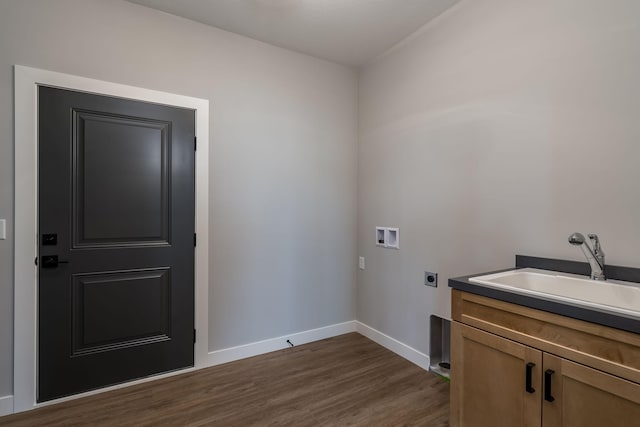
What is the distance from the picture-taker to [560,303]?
1.20 metres

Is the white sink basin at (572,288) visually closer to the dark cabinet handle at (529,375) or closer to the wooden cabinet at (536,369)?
the wooden cabinet at (536,369)

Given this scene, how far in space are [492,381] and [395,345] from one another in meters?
1.41

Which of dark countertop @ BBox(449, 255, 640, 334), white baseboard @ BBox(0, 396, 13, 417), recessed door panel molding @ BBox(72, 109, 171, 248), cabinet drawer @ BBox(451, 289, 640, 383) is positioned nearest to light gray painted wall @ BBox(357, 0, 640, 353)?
dark countertop @ BBox(449, 255, 640, 334)

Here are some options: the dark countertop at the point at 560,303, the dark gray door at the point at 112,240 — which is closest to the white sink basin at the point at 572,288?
the dark countertop at the point at 560,303

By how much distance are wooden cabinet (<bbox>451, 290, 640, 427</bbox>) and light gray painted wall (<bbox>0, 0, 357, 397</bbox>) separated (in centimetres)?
165

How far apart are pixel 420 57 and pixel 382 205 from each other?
1.29 meters

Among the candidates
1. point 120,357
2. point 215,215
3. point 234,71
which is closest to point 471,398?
point 215,215

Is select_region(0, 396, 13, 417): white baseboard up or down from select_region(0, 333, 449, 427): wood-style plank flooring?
up

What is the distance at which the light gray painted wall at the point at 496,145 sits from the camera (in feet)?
5.00

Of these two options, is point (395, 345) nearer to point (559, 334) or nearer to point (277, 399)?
point (277, 399)

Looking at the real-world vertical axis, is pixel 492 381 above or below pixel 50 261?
below

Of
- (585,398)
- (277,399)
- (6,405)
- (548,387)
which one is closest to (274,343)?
(277,399)

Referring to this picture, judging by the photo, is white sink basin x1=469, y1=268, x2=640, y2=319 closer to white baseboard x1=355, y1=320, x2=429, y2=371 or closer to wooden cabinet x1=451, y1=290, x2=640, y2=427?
wooden cabinet x1=451, y1=290, x2=640, y2=427

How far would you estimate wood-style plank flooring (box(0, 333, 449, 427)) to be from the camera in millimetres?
1880
